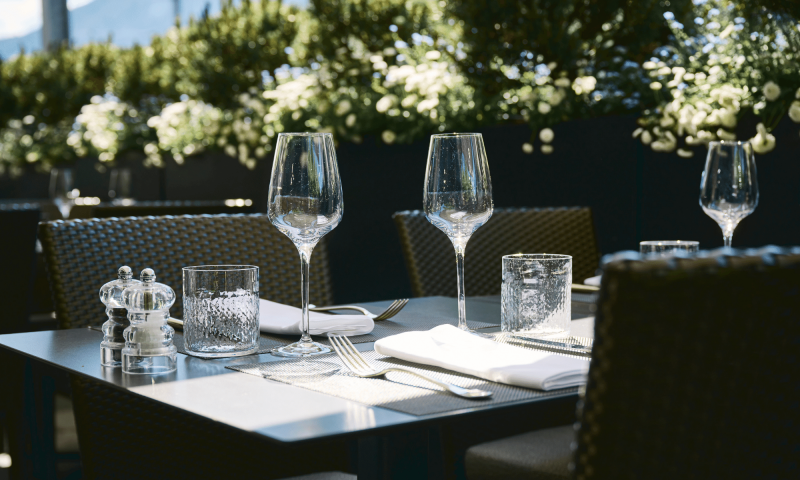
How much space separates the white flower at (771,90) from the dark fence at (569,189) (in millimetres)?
109

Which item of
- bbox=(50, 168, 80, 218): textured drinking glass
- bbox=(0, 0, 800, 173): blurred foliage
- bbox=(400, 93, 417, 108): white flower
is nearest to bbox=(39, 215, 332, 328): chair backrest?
bbox=(0, 0, 800, 173): blurred foliage

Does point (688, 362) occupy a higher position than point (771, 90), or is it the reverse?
point (771, 90)

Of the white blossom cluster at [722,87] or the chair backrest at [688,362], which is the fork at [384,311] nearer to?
the chair backrest at [688,362]

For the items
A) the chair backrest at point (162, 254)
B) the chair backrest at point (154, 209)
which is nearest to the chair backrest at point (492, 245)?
the chair backrest at point (162, 254)

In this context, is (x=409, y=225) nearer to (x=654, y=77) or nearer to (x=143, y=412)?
(x=143, y=412)

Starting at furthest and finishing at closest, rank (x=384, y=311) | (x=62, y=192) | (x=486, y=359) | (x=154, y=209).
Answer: (x=62, y=192)
(x=154, y=209)
(x=384, y=311)
(x=486, y=359)

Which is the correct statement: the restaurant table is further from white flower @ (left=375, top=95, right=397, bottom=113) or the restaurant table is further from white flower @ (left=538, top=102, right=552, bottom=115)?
white flower @ (left=375, top=95, right=397, bottom=113)

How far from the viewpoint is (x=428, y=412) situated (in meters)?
0.80

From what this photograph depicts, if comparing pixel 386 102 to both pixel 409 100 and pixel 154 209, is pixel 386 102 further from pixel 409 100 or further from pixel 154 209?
pixel 154 209

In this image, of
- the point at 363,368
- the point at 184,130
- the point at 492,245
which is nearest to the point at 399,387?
the point at 363,368

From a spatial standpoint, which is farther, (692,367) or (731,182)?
(731,182)

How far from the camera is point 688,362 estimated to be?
2.21 feet

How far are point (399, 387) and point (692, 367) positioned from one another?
0.34m

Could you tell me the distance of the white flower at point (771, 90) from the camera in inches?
84.9
